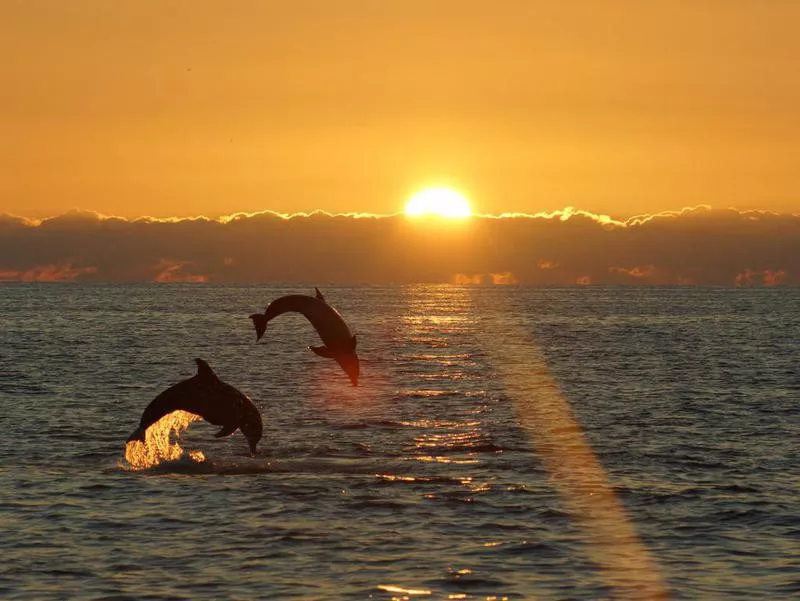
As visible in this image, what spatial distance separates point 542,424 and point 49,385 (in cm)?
2759

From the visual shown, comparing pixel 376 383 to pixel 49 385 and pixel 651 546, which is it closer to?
pixel 49 385

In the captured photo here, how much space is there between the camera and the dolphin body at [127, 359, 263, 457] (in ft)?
93.3

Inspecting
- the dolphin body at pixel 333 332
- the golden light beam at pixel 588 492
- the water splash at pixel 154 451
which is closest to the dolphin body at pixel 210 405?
the water splash at pixel 154 451

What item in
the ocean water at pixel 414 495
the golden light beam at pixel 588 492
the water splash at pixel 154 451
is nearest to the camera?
the ocean water at pixel 414 495

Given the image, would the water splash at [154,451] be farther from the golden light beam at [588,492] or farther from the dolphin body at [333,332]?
the dolphin body at [333,332]

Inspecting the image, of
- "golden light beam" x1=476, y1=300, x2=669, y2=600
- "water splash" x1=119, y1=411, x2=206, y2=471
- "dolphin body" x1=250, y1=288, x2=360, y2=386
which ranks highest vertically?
"dolphin body" x1=250, y1=288, x2=360, y2=386

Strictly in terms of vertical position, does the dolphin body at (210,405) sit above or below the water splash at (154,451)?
above

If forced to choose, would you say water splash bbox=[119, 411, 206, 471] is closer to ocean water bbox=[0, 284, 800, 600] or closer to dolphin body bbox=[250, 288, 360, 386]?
ocean water bbox=[0, 284, 800, 600]

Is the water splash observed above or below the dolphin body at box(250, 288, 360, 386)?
below

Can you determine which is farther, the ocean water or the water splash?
the water splash

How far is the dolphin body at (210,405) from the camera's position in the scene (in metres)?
28.4

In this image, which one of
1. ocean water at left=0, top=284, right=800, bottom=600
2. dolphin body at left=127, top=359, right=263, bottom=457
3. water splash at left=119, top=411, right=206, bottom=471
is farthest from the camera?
water splash at left=119, top=411, right=206, bottom=471

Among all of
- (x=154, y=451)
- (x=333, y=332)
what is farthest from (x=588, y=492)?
(x=154, y=451)

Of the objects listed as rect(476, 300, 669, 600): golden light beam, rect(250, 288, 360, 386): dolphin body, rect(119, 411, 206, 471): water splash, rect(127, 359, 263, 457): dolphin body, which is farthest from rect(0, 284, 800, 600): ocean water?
rect(250, 288, 360, 386): dolphin body
